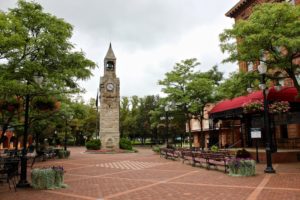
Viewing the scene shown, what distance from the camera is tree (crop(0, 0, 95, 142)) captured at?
1165cm

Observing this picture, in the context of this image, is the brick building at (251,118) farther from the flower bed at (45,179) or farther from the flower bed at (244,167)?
the flower bed at (45,179)

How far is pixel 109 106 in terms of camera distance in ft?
132

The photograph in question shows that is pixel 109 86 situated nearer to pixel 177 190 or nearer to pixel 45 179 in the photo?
pixel 45 179

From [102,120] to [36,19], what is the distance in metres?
27.7

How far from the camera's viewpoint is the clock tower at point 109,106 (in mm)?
39312

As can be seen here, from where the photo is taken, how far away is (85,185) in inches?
424

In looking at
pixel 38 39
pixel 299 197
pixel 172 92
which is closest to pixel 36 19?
pixel 38 39

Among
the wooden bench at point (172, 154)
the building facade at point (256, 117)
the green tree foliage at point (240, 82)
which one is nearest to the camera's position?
the green tree foliage at point (240, 82)

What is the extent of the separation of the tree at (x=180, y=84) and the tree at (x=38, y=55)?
15398 mm

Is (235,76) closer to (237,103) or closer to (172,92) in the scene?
(237,103)

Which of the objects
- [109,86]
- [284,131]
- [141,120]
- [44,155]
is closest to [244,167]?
[284,131]

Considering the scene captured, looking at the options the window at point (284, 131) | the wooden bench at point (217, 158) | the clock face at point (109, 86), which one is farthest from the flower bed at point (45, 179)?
the clock face at point (109, 86)

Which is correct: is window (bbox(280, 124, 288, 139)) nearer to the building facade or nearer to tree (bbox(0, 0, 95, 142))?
the building facade

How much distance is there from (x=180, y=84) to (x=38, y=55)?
1915 centimetres
